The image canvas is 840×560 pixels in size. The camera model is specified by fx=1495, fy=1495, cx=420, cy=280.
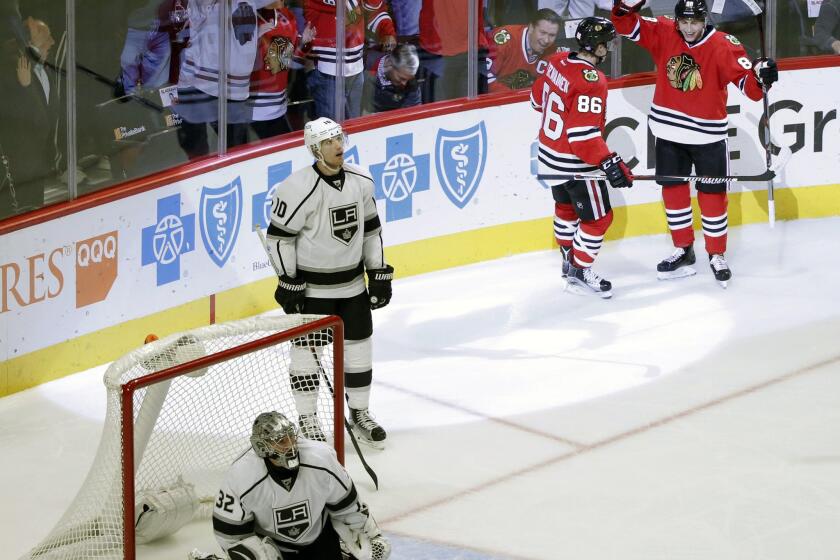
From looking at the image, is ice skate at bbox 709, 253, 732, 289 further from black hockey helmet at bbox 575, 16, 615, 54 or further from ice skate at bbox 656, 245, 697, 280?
black hockey helmet at bbox 575, 16, 615, 54

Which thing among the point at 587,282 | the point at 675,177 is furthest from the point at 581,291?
the point at 675,177

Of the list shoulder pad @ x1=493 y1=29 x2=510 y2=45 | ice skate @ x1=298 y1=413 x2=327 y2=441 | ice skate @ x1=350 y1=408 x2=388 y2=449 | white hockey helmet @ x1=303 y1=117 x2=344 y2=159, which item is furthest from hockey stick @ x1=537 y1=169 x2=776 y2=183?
ice skate @ x1=298 y1=413 x2=327 y2=441

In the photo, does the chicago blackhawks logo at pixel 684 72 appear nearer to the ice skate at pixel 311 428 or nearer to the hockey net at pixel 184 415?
the hockey net at pixel 184 415

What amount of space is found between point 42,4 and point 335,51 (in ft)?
5.46

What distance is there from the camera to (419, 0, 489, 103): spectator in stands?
7.36 metres

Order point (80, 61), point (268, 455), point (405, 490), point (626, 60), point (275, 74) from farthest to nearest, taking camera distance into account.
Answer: point (626, 60), point (275, 74), point (80, 61), point (405, 490), point (268, 455)

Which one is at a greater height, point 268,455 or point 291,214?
point 291,214

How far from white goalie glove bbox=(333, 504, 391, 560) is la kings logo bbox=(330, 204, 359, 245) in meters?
1.29

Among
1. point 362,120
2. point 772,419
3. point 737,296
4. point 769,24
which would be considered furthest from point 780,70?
point 772,419

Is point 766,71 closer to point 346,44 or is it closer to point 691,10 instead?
point 691,10

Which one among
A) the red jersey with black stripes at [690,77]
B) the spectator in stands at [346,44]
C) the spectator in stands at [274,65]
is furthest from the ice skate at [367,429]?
the red jersey with black stripes at [690,77]

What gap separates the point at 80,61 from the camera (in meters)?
5.93

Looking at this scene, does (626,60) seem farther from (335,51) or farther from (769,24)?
(335,51)

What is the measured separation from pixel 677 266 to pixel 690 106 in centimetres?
79
